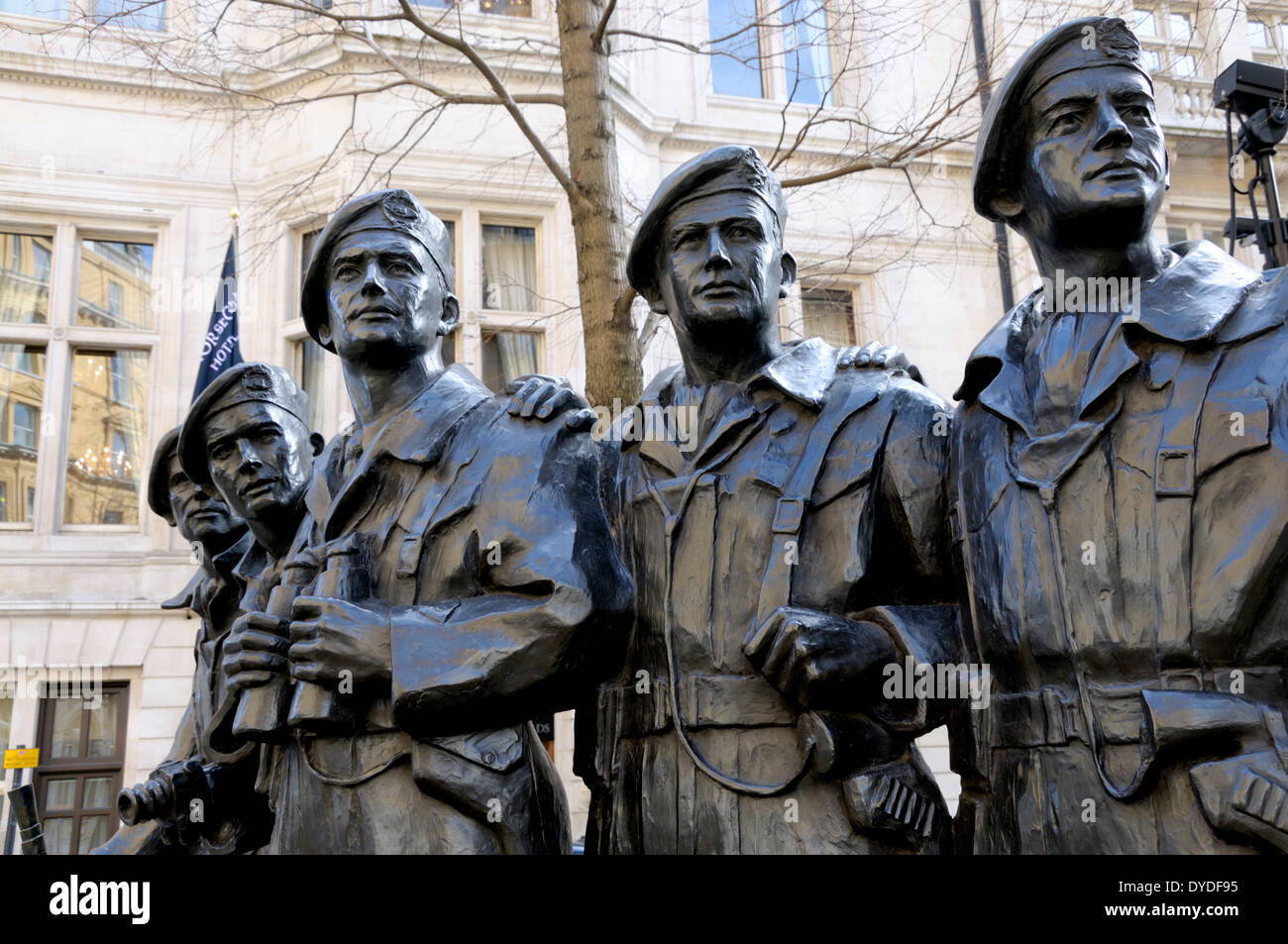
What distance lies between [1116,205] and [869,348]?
24.8 inches

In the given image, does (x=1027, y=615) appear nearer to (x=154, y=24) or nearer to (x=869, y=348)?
(x=869, y=348)

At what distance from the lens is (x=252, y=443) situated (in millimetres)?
3303

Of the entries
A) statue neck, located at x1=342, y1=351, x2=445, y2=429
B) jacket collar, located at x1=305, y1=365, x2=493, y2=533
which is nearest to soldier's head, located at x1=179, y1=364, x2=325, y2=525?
jacket collar, located at x1=305, y1=365, x2=493, y2=533

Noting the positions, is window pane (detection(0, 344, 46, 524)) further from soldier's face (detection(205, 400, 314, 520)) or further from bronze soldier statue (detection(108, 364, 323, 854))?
soldier's face (detection(205, 400, 314, 520))

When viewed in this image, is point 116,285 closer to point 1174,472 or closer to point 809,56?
point 809,56

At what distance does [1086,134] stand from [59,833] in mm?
10708

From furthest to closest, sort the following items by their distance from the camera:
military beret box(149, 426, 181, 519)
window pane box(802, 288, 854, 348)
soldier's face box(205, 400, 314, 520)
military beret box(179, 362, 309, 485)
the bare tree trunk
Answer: window pane box(802, 288, 854, 348) < the bare tree trunk < military beret box(149, 426, 181, 519) < military beret box(179, 362, 309, 485) < soldier's face box(205, 400, 314, 520)

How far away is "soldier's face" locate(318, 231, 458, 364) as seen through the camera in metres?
2.76

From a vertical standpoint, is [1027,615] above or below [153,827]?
above

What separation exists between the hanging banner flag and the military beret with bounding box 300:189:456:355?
616cm

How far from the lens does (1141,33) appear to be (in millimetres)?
11203

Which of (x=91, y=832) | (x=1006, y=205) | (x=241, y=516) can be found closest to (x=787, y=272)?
(x=1006, y=205)
